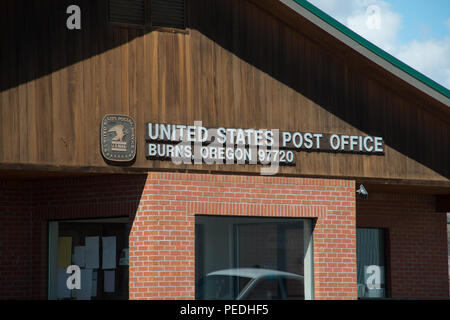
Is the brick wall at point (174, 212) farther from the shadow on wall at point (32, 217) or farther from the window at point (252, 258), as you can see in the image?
the window at point (252, 258)

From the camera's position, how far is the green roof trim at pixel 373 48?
1658cm

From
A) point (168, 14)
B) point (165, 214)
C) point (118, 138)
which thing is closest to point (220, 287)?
point (165, 214)

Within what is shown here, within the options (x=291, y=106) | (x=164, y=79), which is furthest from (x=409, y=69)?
(x=164, y=79)

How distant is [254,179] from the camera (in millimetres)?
16641

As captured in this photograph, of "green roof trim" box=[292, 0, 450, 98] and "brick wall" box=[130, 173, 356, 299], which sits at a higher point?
"green roof trim" box=[292, 0, 450, 98]

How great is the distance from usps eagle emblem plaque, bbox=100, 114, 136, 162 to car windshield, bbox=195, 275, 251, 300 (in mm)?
2685

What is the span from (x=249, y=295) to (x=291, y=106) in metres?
3.60

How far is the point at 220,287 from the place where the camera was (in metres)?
16.5

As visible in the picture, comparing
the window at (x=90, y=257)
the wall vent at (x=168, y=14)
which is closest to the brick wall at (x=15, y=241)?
the window at (x=90, y=257)

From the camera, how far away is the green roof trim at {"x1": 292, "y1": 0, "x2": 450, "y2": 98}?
16.6 meters

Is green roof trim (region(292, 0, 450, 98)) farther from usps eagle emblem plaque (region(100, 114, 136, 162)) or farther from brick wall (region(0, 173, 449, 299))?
usps eagle emblem plaque (region(100, 114, 136, 162))

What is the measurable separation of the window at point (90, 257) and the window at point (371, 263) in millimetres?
6991

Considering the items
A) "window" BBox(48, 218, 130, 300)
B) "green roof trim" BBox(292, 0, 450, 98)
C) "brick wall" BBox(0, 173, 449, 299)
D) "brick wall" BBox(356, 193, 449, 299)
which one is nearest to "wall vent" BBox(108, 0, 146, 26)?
"brick wall" BBox(0, 173, 449, 299)

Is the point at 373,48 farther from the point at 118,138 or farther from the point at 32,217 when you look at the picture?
the point at 32,217
